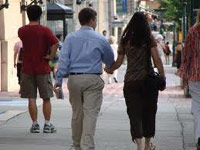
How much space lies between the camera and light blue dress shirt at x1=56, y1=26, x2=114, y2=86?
8.00m

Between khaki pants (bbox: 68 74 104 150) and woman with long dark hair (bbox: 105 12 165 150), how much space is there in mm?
407

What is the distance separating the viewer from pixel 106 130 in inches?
423

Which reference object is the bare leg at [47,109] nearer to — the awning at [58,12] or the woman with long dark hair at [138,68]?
the woman with long dark hair at [138,68]

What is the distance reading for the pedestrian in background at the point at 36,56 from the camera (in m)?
10.1

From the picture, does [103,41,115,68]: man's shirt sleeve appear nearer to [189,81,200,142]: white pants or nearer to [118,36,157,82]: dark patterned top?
[118,36,157,82]: dark patterned top

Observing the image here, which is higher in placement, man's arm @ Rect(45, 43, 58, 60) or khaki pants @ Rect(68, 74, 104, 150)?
man's arm @ Rect(45, 43, 58, 60)

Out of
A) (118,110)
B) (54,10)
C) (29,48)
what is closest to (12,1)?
(54,10)

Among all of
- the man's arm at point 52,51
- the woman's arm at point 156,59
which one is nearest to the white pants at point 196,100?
the woman's arm at point 156,59

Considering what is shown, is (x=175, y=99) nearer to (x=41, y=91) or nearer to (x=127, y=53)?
(x=41, y=91)

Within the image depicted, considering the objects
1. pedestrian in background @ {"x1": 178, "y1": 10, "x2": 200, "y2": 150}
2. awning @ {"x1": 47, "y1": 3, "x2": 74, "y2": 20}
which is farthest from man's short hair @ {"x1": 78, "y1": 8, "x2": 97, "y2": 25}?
awning @ {"x1": 47, "y1": 3, "x2": 74, "y2": 20}

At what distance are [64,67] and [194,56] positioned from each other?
1.59 metres

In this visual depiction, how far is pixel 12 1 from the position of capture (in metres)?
22.0

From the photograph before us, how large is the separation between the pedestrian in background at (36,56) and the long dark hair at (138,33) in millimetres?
2092

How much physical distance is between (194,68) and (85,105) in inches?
56.1
